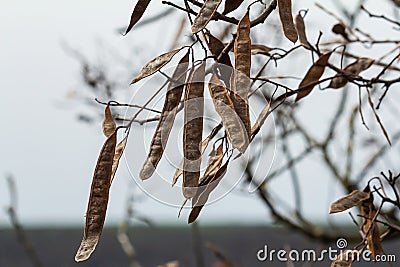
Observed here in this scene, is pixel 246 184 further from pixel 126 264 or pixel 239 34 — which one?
pixel 126 264

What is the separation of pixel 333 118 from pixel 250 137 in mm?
985

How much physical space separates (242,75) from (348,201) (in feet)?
0.67

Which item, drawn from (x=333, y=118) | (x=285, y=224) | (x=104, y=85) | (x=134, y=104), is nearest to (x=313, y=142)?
(x=333, y=118)

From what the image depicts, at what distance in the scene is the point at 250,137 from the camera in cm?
44

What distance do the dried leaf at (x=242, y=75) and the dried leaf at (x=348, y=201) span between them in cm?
18

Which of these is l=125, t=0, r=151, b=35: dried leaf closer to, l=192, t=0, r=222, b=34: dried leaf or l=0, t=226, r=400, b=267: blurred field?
l=192, t=0, r=222, b=34: dried leaf

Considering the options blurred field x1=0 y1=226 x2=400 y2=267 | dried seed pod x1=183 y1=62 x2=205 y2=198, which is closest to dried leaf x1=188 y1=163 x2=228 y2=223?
dried seed pod x1=183 y1=62 x2=205 y2=198

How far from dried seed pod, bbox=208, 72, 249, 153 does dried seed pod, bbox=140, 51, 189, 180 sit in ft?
0.07

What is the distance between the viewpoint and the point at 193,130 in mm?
454

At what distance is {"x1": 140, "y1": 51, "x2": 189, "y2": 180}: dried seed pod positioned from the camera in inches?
18.2

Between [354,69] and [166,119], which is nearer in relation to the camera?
[166,119]

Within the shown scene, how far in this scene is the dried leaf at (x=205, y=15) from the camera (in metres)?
0.45

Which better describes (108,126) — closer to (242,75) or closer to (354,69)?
(242,75)

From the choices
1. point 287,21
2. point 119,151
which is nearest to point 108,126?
point 119,151
